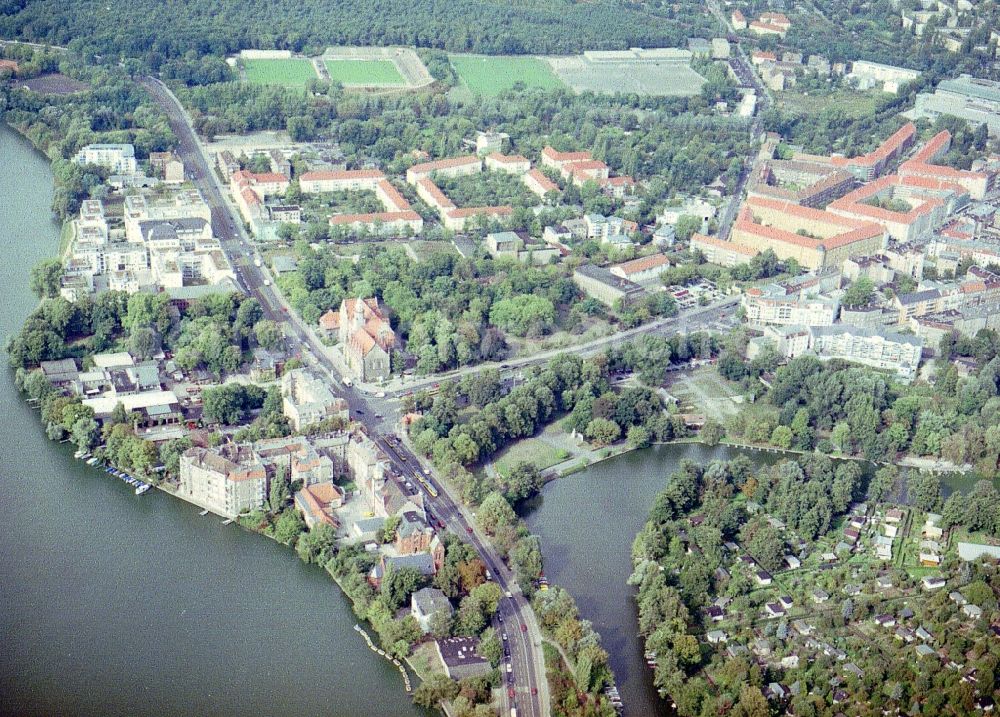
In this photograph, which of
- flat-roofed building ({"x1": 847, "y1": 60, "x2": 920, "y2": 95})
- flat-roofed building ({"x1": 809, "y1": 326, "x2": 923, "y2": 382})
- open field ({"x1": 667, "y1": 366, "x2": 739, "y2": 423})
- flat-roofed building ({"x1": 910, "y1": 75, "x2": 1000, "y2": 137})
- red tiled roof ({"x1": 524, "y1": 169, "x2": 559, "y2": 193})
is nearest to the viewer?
open field ({"x1": 667, "y1": 366, "x2": 739, "y2": 423})

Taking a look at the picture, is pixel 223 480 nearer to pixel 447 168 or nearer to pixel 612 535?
pixel 612 535

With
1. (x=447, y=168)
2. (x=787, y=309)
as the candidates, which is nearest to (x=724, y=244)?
(x=787, y=309)

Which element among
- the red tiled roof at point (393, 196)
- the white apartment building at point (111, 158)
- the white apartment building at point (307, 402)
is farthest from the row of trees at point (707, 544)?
the white apartment building at point (111, 158)

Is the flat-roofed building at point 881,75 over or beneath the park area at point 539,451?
over

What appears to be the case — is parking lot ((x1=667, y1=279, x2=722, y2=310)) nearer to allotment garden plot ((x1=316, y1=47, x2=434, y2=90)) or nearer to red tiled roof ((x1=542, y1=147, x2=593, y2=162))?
red tiled roof ((x1=542, y1=147, x2=593, y2=162))

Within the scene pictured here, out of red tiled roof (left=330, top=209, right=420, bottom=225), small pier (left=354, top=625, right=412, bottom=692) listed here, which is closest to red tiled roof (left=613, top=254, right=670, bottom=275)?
red tiled roof (left=330, top=209, right=420, bottom=225)

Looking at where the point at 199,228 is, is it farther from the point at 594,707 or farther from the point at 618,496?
the point at 594,707

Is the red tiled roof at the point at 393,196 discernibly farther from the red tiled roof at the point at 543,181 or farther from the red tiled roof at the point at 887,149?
the red tiled roof at the point at 887,149
